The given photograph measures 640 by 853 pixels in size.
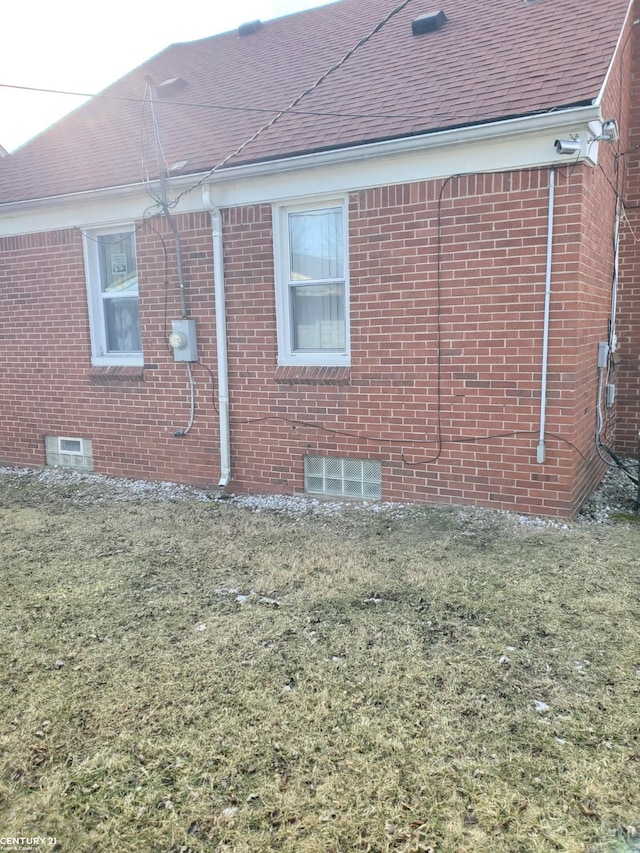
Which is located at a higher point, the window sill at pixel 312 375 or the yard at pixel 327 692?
the window sill at pixel 312 375

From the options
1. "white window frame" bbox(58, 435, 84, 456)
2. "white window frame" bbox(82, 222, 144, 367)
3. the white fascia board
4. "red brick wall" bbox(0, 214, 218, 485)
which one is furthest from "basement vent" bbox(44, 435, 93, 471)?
the white fascia board

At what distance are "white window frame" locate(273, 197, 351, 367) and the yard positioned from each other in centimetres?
200

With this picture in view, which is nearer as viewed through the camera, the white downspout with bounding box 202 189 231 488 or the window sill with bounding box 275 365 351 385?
the window sill with bounding box 275 365 351 385

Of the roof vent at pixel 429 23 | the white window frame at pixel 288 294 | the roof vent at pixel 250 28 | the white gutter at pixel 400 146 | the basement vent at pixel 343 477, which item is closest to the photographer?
the white gutter at pixel 400 146

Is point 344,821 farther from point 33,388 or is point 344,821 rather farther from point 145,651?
point 33,388

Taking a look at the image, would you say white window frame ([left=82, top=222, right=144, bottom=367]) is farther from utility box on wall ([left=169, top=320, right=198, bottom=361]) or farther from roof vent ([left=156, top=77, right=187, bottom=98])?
roof vent ([left=156, top=77, right=187, bottom=98])

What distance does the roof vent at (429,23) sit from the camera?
714cm

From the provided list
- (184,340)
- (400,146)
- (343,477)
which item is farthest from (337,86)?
(343,477)

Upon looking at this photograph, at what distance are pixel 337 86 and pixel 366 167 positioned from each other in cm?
185

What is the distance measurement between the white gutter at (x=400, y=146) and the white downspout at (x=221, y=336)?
365mm

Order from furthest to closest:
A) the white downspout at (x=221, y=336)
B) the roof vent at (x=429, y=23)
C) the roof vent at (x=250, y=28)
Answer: the roof vent at (x=250, y=28) < the roof vent at (x=429, y=23) < the white downspout at (x=221, y=336)

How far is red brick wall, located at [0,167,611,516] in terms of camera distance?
17.1 ft

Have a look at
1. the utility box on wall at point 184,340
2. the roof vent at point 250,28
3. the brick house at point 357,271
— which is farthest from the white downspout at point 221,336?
the roof vent at point 250,28

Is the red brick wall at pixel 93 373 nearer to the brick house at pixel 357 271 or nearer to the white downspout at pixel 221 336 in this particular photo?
the brick house at pixel 357 271
